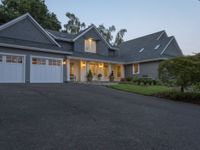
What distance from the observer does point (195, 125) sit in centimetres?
638

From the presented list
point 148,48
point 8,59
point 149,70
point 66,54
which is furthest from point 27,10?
point 149,70

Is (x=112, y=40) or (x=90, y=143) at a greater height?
(x=112, y=40)

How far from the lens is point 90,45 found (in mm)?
24922

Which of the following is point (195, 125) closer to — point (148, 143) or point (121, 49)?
point (148, 143)

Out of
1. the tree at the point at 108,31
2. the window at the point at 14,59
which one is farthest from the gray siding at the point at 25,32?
the tree at the point at 108,31


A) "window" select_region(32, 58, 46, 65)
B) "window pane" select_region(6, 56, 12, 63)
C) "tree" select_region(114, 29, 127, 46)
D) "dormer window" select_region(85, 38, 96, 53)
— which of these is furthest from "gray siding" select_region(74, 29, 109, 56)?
"tree" select_region(114, 29, 127, 46)

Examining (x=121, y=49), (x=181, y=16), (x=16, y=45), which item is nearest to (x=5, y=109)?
(x=16, y=45)

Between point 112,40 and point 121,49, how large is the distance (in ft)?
83.1

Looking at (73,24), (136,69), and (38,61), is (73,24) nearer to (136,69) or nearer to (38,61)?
(136,69)

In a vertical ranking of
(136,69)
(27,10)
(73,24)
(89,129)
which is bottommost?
(89,129)

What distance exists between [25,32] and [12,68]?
4.09 meters

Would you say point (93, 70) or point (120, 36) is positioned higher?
point (120, 36)

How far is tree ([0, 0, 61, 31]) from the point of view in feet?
116

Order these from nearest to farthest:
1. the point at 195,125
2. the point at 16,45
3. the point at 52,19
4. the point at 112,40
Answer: the point at 195,125, the point at 16,45, the point at 52,19, the point at 112,40
